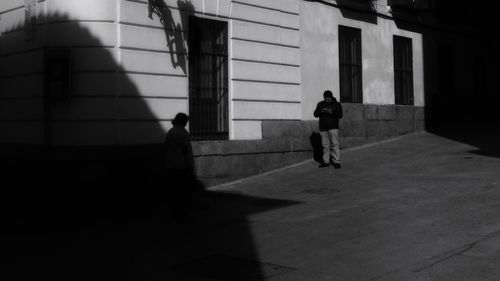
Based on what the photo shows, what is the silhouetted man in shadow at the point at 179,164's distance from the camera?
990cm

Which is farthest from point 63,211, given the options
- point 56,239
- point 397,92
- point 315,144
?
point 397,92

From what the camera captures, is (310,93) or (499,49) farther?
(499,49)

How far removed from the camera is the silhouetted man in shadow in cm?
990

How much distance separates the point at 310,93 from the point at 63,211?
724 cm

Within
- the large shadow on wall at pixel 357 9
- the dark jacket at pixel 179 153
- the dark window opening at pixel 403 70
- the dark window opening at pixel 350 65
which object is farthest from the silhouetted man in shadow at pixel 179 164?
the dark window opening at pixel 403 70

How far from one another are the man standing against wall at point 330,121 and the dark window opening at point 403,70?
520cm

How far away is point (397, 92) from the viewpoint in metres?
18.8

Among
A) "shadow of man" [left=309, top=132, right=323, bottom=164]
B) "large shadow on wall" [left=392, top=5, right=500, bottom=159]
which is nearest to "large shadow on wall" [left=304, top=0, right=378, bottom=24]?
"large shadow on wall" [left=392, top=5, right=500, bottom=159]

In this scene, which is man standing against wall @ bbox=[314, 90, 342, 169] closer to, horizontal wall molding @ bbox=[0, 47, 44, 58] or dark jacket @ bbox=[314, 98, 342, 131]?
dark jacket @ bbox=[314, 98, 342, 131]

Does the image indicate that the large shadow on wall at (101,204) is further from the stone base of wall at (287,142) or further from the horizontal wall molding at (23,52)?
the stone base of wall at (287,142)

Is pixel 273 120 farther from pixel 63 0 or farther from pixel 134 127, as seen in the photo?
pixel 63 0

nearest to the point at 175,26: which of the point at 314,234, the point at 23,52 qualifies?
the point at 23,52

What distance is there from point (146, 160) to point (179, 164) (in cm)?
201

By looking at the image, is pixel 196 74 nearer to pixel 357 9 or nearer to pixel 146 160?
pixel 146 160
